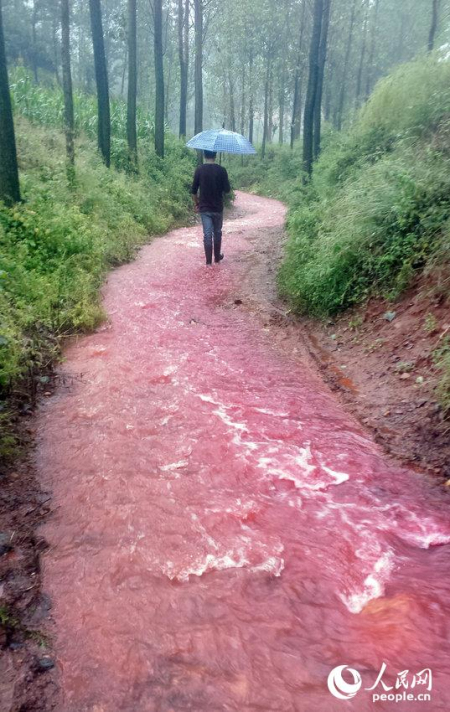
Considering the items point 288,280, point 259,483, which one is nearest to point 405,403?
point 259,483

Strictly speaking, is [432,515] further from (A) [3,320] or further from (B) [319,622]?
(A) [3,320]

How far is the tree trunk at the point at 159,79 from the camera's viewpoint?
60.6ft

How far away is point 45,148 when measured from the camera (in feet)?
44.5

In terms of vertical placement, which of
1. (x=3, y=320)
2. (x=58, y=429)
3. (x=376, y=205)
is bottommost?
(x=58, y=429)

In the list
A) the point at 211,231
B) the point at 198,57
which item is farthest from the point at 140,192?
the point at 198,57

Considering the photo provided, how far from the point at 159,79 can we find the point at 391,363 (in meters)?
17.1

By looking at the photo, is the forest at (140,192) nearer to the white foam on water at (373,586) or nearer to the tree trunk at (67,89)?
the tree trunk at (67,89)

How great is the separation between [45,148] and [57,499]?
1206 centimetres

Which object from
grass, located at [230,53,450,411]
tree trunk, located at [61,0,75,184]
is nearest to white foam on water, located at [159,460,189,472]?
grass, located at [230,53,450,411]

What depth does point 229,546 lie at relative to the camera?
3605mm

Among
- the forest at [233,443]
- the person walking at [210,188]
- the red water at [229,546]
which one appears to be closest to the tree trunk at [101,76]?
the forest at [233,443]

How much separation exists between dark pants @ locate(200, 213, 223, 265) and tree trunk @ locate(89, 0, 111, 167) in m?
6.80

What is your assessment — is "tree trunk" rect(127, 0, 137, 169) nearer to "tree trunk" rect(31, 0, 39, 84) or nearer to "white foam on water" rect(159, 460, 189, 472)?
"white foam on water" rect(159, 460, 189, 472)

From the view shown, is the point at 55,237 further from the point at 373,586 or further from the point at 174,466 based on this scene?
the point at 373,586
